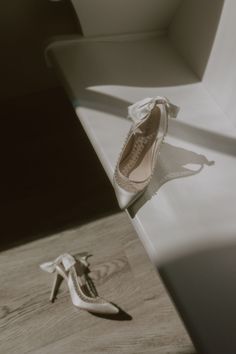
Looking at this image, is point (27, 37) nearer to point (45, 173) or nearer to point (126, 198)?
point (45, 173)

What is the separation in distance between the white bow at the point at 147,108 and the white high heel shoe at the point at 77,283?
0.53 meters

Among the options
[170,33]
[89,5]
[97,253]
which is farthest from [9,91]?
[97,253]

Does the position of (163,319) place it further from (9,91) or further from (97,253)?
(9,91)

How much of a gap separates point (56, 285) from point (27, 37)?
3.31 feet

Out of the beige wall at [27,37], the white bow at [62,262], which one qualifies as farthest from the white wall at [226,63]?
the white bow at [62,262]

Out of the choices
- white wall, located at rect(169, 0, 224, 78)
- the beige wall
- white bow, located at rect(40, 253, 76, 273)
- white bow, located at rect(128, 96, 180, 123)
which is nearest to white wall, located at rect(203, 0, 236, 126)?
white wall, located at rect(169, 0, 224, 78)

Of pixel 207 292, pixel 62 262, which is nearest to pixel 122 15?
pixel 62 262

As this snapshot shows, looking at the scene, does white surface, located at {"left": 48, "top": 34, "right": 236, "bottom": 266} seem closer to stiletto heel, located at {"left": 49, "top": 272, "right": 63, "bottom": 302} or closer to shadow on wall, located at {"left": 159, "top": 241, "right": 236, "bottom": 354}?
shadow on wall, located at {"left": 159, "top": 241, "right": 236, "bottom": 354}

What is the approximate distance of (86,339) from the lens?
1.24 meters

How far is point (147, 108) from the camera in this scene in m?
1.17

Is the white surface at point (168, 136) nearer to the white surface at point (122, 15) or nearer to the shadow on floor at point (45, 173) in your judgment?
the white surface at point (122, 15)

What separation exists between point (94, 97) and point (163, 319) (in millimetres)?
757

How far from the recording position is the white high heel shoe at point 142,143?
3.63ft

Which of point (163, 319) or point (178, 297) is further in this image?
point (163, 319)
